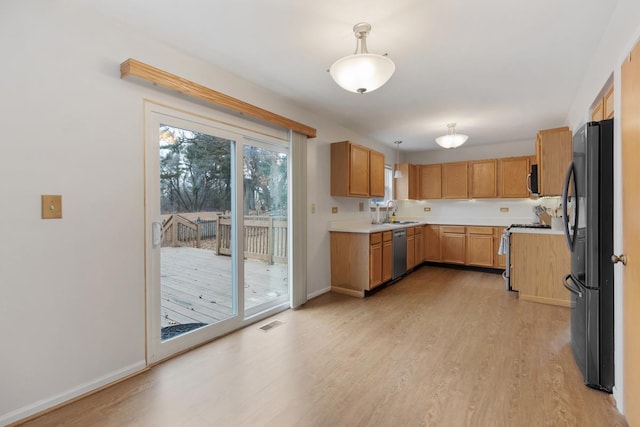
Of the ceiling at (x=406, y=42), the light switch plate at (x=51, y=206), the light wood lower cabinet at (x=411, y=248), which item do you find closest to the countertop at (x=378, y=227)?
the light wood lower cabinet at (x=411, y=248)

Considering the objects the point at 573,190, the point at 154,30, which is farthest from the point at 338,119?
the point at 573,190

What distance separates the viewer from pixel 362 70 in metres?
2.05

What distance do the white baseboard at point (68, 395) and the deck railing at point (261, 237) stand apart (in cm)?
114

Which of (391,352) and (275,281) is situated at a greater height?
(275,281)

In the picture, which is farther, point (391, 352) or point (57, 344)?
point (391, 352)

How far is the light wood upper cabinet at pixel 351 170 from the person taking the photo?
4273 mm

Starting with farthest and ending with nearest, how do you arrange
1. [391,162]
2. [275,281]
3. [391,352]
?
[391,162]
[275,281]
[391,352]

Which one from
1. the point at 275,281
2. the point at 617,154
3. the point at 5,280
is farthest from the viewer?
the point at 275,281

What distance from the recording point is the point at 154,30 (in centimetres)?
221

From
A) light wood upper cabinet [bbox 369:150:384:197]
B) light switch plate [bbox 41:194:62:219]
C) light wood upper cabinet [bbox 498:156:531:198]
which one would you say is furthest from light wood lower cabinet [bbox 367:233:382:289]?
light switch plate [bbox 41:194:62:219]

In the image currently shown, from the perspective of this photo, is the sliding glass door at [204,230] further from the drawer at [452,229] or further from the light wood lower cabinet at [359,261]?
the drawer at [452,229]

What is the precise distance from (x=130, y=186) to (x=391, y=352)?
2.41m

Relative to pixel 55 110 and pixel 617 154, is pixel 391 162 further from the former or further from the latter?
pixel 55 110

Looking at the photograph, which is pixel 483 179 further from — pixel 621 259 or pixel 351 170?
pixel 621 259
